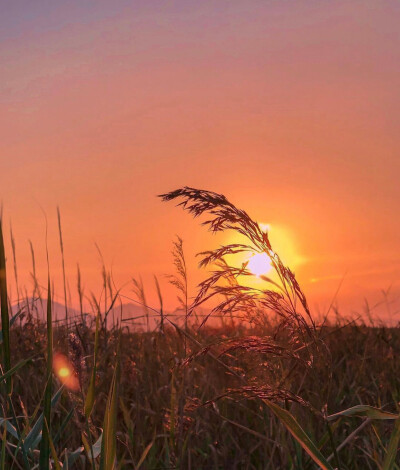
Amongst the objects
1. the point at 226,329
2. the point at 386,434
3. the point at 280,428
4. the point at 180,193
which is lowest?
the point at 386,434

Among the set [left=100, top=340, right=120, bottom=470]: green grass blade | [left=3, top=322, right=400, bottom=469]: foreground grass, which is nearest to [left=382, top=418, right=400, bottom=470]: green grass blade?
[left=3, top=322, right=400, bottom=469]: foreground grass

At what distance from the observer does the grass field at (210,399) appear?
1671mm

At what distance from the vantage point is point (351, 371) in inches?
201

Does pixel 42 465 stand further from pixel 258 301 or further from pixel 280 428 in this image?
pixel 280 428

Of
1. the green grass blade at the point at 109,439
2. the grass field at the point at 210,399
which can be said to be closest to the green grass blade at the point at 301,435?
the grass field at the point at 210,399

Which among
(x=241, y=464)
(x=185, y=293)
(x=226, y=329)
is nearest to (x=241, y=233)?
(x=185, y=293)

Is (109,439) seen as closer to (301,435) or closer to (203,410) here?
(301,435)

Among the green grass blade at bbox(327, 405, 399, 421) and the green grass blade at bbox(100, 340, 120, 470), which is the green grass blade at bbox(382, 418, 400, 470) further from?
the green grass blade at bbox(100, 340, 120, 470)

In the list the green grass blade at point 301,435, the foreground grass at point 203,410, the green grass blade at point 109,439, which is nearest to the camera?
the green grass blade at point 301,435

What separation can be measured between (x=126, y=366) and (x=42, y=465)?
2961mm

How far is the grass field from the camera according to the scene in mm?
1671

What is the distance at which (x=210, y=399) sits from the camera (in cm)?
386

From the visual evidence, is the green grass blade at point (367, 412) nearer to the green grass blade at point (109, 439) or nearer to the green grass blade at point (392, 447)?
the green grass blade at point (392, 447)

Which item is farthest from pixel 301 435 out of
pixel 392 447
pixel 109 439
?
pixel 109 439
